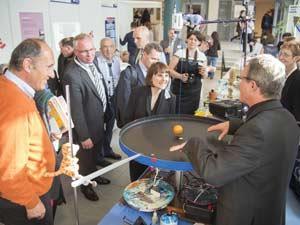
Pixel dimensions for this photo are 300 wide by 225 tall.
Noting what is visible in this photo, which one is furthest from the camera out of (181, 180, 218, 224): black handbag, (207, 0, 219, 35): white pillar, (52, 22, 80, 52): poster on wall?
(207, 0, 219, 35): white pillar

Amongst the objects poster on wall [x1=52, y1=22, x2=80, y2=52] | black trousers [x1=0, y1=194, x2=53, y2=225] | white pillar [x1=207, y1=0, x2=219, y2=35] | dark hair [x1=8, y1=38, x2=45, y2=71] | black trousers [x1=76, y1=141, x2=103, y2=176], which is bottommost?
black trousers [x1=76, y1=141, x2=103, y2=176]

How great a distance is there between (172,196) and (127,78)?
135 centimetres

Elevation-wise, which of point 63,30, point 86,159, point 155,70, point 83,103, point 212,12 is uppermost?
point 212,12

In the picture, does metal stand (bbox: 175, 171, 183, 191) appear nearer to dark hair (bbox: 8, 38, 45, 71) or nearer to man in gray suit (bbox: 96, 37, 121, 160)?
dark hair (bbox: 8, 38, 45, 71)

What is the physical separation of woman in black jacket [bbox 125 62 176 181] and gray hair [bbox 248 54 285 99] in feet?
3.26

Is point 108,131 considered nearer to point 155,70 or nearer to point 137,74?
point 137,74

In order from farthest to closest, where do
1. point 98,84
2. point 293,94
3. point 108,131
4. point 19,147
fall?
point 108,131 → point 98,84 → point 293,94 → point 19,147

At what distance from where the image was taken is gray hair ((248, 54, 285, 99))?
1208 millimetres

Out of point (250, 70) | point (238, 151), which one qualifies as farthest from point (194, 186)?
point (250, 70)

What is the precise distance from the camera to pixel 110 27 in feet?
18.9

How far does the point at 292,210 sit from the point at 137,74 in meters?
1.64

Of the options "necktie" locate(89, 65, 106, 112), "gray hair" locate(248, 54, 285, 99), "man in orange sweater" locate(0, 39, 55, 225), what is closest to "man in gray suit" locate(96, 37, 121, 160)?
"necktie" locate(89, 65, 106, 112)

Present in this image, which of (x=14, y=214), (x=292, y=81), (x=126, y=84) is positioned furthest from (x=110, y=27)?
(x=14, y=214)

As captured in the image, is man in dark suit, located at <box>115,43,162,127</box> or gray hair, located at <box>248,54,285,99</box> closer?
gray hair, located at <box>248,54,285,99</box>
